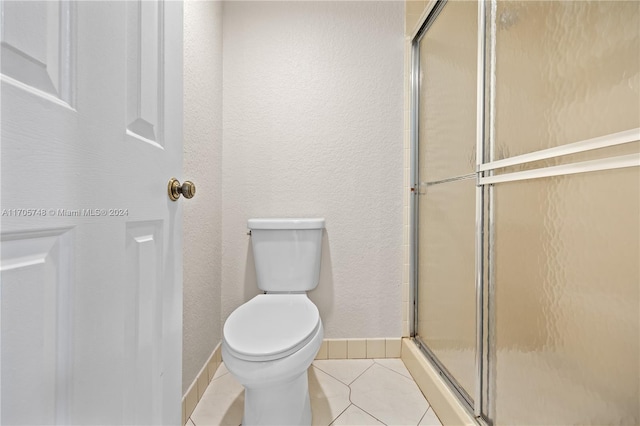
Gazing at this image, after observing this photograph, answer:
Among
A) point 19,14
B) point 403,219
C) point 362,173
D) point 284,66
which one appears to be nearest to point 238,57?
point 284,66

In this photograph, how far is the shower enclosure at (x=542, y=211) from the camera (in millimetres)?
556

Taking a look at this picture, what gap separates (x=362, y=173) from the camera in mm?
1623

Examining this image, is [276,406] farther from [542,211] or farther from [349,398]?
[542,211]

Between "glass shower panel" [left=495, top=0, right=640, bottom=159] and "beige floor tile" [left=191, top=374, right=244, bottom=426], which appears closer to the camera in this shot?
"glass shower panel" [left=495, top=0, right=640, bottom=159]

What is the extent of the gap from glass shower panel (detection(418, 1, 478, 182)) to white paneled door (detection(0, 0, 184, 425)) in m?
1.01

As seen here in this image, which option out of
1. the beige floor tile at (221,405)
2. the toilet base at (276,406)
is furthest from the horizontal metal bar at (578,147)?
the beige floor tile at (221,405)

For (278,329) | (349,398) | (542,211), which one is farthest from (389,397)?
(542,211)

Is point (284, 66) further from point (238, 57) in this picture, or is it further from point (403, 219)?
point (403, 219)

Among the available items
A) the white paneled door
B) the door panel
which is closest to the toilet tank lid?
the white paneled door

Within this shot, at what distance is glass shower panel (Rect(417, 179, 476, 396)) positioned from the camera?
Answer: 1072 mm

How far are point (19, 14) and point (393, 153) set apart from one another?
1.53m

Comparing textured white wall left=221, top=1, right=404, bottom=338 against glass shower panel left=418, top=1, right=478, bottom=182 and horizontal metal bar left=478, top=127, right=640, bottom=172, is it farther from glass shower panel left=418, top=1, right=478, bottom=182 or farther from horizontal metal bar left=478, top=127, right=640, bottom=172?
horizontal metal bar left=478, top=127, right=640, bottom=172

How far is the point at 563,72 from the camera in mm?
677

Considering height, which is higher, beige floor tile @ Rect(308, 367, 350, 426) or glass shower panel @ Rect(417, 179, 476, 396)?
glass shower panel @ Rect(417, 179, 476, 396)
